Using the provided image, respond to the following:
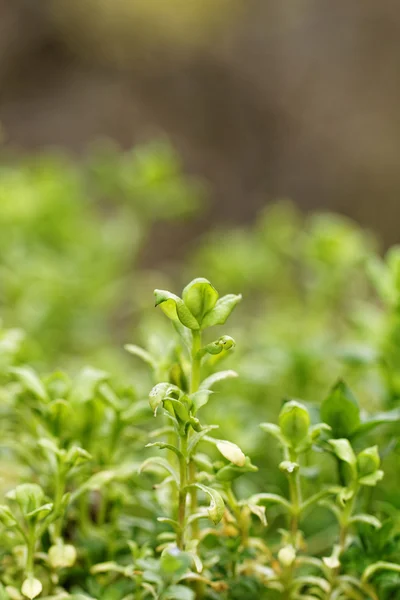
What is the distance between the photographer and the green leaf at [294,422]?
23.7 inches

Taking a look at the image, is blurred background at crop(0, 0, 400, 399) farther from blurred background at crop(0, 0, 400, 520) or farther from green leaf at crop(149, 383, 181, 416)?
green leaf at crop(149, 383, 181, 416)

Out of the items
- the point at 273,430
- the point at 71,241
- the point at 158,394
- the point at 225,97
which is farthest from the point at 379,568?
the point at 225,97

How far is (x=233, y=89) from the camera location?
385 cm

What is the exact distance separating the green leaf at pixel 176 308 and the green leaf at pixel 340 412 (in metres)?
0.16

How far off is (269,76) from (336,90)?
1.15 ft

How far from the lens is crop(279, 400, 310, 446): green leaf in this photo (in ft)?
1.97

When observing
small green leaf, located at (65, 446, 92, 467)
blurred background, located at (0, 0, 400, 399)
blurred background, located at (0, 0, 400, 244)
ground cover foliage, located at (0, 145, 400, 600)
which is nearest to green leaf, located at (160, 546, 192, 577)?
ground cover foliage, located at (0, 145, 400, 600)

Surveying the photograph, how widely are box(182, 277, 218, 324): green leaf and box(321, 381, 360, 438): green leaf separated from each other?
159 mm

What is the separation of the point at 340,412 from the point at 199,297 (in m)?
0.19

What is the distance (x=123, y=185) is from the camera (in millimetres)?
1598

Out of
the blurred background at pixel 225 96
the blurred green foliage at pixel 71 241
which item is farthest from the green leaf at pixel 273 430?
the blurred background at pixel 225 96

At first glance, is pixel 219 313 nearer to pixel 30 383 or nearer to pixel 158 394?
pixel 158 394

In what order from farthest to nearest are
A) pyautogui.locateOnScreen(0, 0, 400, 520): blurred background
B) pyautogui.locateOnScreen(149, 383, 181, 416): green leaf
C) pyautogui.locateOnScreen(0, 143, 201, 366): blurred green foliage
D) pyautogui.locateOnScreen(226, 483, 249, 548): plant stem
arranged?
pyautogui.locateOnScreen(0, 0, 400, 520): blurred background < pyautogui.locateOnScreen(0, 143, 201, 366): blurred green foliage < pyautogui.locateOnScreen(226, 483, 249, 548): plant stem < pyautogui.locateOnScreen(149, 383, 181, 416): green leaf

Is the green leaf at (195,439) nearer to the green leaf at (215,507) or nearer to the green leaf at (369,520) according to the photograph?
the green leaf at (215,507)
